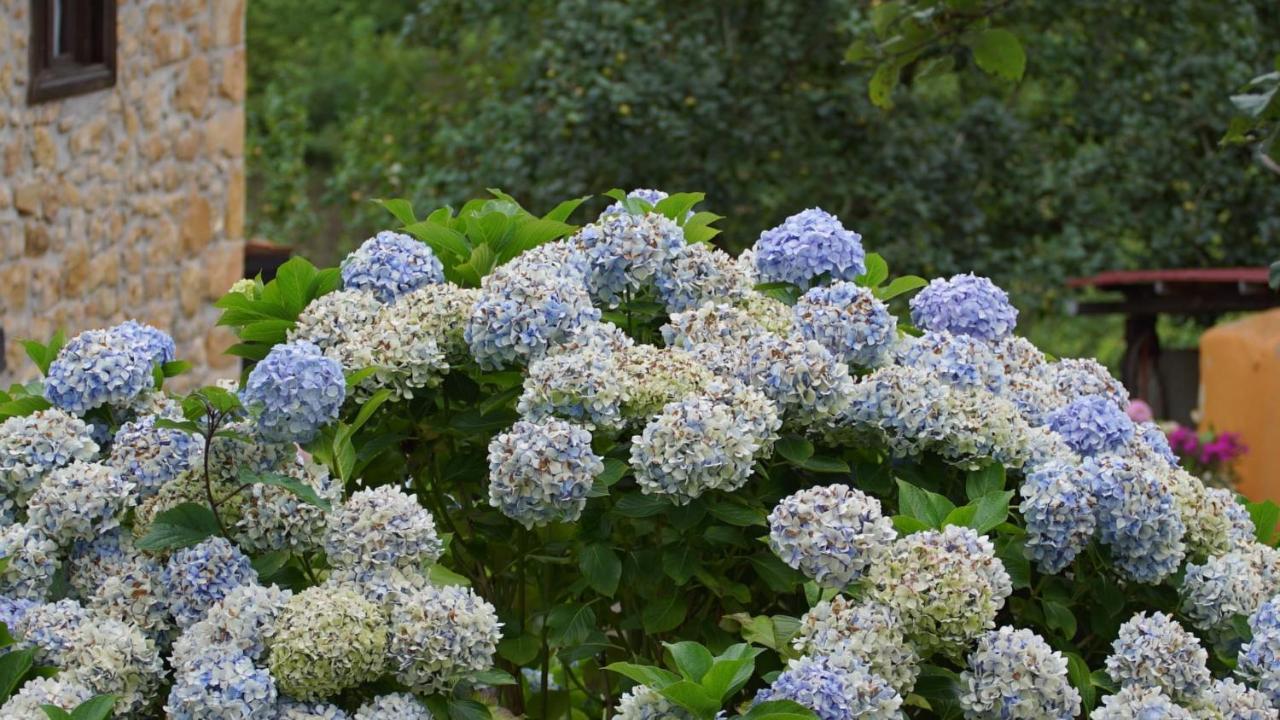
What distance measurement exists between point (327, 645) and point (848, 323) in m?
0.79

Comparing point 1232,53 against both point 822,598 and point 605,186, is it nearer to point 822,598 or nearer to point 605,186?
point 605,186

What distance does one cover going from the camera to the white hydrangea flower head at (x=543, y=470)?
6.17 feet

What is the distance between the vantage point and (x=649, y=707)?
1.79m

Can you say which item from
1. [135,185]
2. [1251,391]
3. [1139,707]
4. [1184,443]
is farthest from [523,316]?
[1251,391]

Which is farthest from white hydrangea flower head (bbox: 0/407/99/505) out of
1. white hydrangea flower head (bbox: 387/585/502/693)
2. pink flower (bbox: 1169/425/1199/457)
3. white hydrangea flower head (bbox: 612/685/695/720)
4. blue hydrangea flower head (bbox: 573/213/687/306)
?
pink flower (bbox: 1169/425/1199/457)

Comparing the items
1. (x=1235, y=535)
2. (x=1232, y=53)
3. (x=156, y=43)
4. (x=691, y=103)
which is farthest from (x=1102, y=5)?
(x=1235, y=535)

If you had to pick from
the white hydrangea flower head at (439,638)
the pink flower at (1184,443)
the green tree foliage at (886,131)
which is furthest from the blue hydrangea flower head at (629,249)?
the green tree foliage at (886,131)

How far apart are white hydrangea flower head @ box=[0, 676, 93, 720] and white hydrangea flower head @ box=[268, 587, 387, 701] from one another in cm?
25

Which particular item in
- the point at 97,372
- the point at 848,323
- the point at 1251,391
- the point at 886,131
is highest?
the point at 848,323

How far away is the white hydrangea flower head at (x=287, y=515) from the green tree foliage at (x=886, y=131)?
9396mm

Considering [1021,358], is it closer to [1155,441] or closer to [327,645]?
[1155,441]

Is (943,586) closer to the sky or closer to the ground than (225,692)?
closer to the sky

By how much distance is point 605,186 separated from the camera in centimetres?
1160

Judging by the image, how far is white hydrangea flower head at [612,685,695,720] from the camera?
1.78 meters
